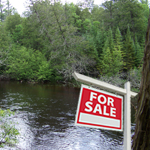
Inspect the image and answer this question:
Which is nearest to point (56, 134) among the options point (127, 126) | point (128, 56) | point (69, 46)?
point (127, 126)

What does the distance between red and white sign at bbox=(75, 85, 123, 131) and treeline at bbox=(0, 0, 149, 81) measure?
2719 centimetres

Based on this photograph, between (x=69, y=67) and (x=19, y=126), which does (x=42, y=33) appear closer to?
(x=69, y=67)

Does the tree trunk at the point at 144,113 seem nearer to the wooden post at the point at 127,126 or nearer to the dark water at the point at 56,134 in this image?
the wooden post at the point at 127,126

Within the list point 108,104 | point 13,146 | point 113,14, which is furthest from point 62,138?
point 113,14

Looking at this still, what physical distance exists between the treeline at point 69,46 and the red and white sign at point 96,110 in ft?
89.2

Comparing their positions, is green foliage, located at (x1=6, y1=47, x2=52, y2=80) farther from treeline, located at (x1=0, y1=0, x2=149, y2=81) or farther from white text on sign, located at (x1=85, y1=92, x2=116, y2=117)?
white text on sign, located at (x1=85, y1=92, x2=116, y2=117)

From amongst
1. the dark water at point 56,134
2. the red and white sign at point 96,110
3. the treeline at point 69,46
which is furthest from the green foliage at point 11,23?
the red and white sign at point 96,110

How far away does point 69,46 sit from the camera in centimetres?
3531

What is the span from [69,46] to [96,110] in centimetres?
3383

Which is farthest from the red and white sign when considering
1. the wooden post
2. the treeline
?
the treeline

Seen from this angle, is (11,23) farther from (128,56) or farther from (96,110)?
(96,110)

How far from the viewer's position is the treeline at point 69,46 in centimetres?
3306

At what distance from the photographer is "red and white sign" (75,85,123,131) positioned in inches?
78.0

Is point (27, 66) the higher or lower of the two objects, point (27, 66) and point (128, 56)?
the lower
